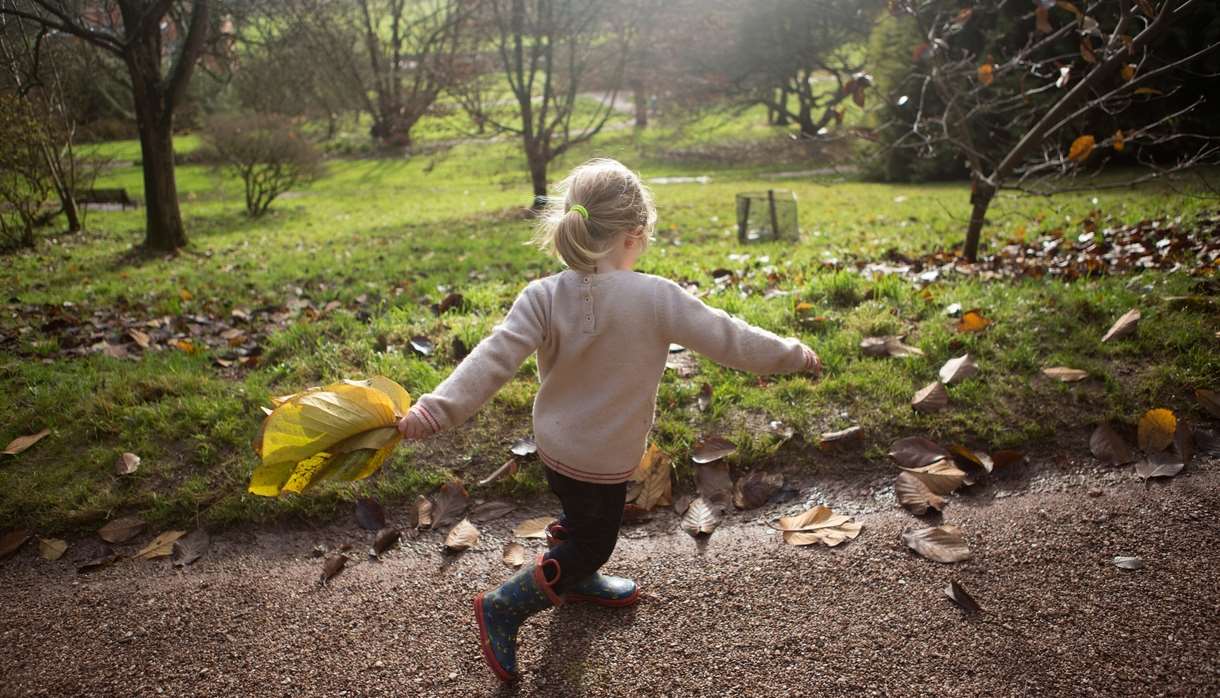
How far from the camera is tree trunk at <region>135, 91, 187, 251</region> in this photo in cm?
908

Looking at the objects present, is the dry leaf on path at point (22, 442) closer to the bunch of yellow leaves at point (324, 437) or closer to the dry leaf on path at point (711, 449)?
the bunch of yellow leaves at point (324, 437)

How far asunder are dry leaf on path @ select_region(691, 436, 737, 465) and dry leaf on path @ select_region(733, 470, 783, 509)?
0.47 feet

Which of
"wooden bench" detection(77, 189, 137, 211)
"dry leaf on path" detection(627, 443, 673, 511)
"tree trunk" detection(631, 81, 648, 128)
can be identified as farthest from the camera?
"tree trunk" detection(631, 81, 648, 128)

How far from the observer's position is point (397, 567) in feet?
9.03

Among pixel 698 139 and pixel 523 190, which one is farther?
pixel 698 139

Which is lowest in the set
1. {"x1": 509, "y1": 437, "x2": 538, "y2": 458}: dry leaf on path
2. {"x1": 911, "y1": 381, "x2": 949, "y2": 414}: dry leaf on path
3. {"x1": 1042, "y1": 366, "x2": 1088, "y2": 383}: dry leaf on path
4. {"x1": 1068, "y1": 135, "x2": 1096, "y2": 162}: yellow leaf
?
{"x1": 509, "y1": 437, "x2": 538, "y2": 458}: dry leaf on path

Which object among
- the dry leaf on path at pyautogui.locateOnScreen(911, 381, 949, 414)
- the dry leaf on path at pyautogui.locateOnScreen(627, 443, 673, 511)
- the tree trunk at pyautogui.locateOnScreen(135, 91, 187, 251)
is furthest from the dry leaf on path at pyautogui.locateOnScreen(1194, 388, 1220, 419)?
the tree trunk at pyautogui.locateOnScreen(135, 91, 187, 251)

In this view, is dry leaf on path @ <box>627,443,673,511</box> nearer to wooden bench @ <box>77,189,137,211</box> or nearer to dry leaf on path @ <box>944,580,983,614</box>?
dry leaf on path @ <box>944,580,983,614</box>

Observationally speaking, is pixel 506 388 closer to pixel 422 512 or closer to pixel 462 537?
pixel 422 512

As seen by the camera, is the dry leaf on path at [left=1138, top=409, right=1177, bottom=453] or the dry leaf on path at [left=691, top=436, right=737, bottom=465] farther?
the dry leaf on path at [left=691, top=436, right=737, bottom=465]

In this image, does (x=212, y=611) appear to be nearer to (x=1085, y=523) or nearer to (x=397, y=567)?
(x=397, y=567)

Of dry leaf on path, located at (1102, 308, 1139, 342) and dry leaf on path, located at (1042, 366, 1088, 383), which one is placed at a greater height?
dry leaf on path, located at (1102, 308, 1139, 342)

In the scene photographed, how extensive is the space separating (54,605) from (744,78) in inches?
934

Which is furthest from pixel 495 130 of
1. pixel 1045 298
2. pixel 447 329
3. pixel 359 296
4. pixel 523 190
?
pixel 1045 298
